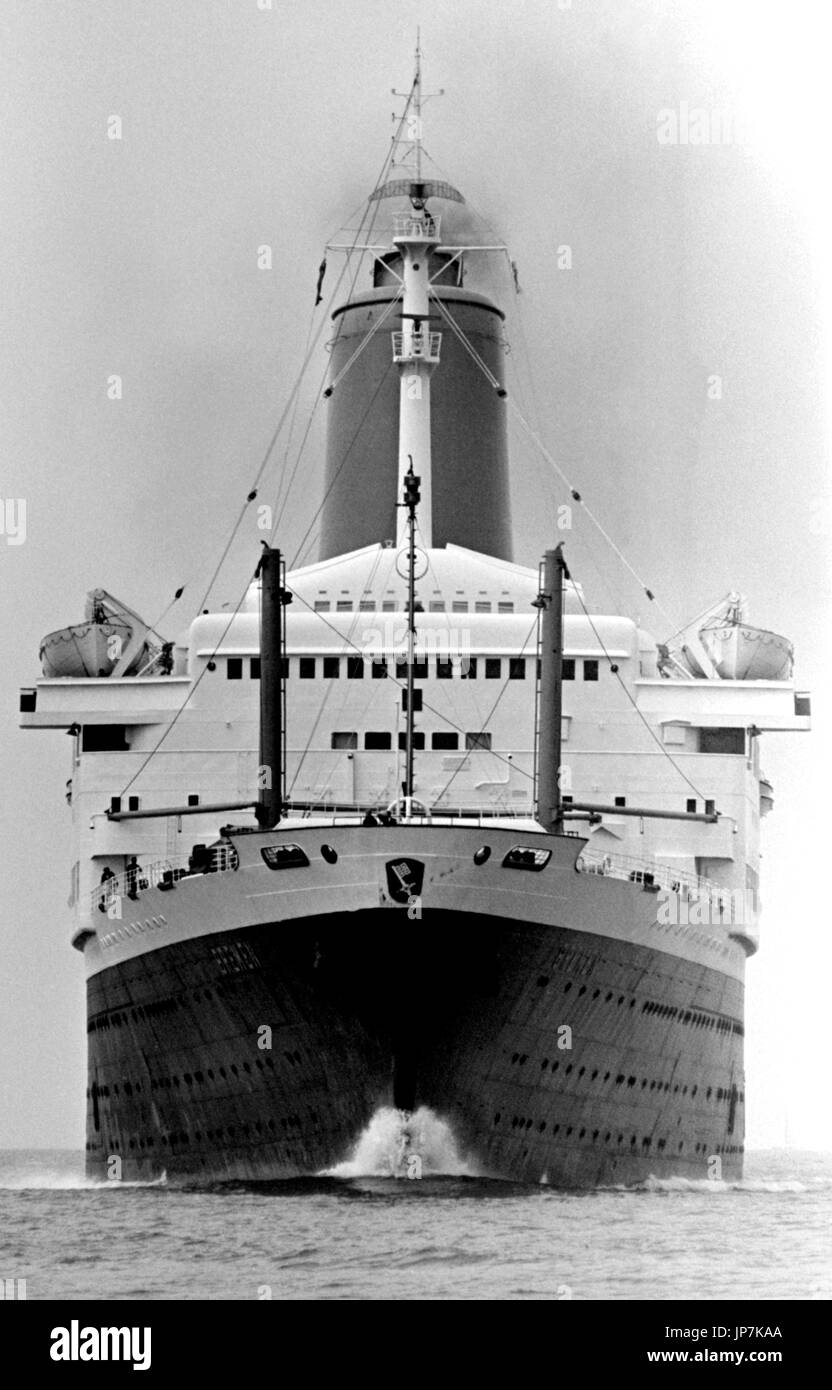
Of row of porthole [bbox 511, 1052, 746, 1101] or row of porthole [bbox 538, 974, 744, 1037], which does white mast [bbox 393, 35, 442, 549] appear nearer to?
row of porthole [bbox 538, 974, 744, 1037]

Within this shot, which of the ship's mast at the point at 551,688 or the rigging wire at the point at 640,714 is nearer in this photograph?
the ship's mast at the point at 551,688

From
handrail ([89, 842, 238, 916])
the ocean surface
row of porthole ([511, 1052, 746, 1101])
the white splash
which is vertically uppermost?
handrail ([89, 842, 238, 916])

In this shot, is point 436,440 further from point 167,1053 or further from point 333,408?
point 167,1053

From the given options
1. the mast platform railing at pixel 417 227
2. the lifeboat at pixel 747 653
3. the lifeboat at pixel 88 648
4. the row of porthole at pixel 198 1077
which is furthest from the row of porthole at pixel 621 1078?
the mast platform railing at pixel 417 227

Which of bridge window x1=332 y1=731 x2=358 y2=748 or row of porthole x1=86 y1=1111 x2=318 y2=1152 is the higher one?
bridge window x1=332 y1=731 x2=358 y2=748

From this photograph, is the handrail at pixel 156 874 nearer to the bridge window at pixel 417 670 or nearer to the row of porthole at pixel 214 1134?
the row of porthole at pixel 214 1134

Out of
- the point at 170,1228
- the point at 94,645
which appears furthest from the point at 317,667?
the point at 170,1228

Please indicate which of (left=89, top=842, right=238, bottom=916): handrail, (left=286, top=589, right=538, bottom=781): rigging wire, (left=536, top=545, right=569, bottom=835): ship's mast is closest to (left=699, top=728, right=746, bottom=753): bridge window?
(left=286, top=589, right=538, bottom=781): rigging wire
